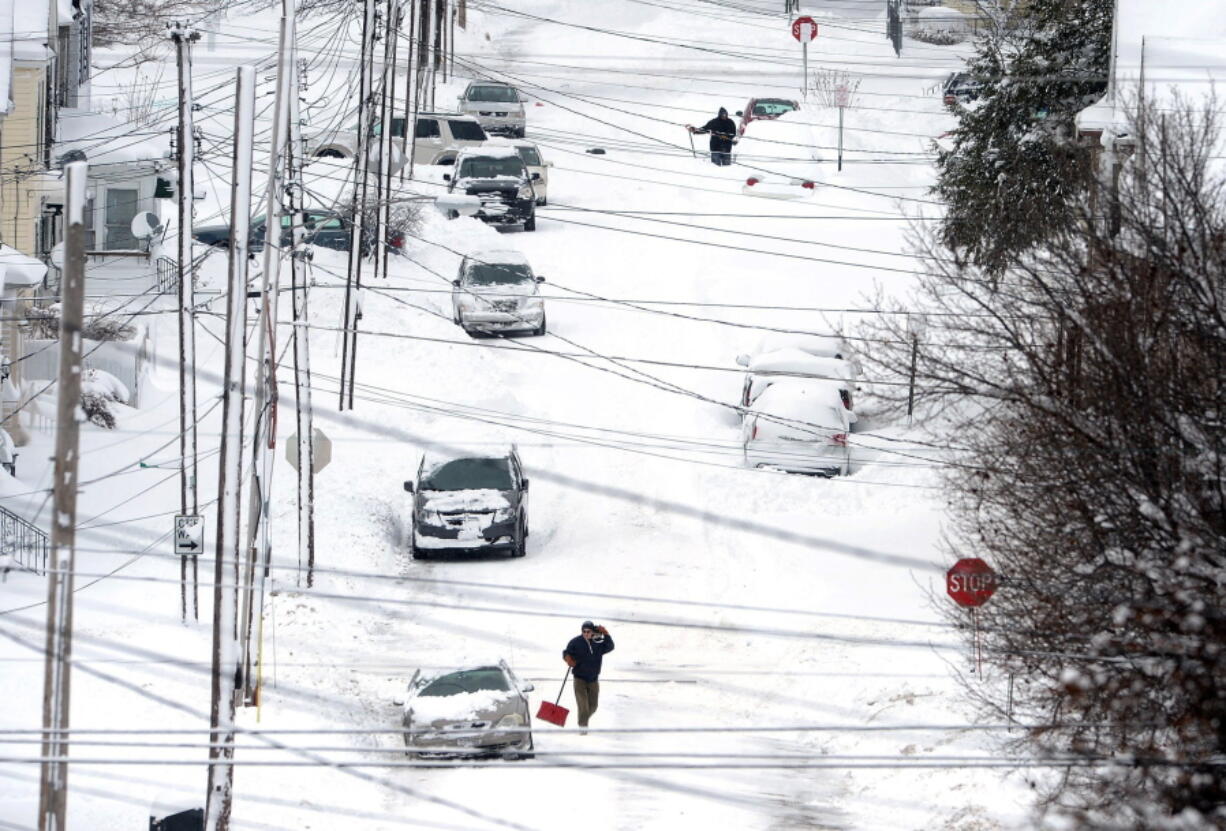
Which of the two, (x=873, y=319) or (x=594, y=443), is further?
(x=873, y=319)

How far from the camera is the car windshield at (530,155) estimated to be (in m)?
42.6

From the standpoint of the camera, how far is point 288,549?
26000 millimetres

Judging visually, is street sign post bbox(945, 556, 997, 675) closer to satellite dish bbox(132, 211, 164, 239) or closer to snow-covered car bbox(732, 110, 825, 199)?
satellite dish bbox(132, 211, 164, 239)

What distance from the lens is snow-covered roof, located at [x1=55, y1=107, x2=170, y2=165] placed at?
34906mm

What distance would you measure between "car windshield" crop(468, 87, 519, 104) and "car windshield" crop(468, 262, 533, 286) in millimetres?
17383

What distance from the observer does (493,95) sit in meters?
50.2

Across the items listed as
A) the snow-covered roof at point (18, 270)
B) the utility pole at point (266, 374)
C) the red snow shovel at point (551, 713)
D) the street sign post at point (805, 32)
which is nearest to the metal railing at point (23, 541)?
the snow-covered roof at point (18, 270)

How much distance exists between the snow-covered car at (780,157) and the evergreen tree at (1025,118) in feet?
41.4

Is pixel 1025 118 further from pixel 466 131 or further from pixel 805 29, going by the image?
pixel 805 29

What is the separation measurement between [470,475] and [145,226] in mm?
8074

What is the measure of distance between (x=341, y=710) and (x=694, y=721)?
4.01 meters

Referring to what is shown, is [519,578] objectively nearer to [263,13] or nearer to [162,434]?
[162,434]

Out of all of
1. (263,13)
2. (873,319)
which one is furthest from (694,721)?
(263,13)

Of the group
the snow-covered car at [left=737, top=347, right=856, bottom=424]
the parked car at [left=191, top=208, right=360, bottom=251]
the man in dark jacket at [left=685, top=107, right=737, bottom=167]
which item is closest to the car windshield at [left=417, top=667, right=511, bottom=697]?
the snow-covered car at [left=737, top=347, right=856, bottom=424]
